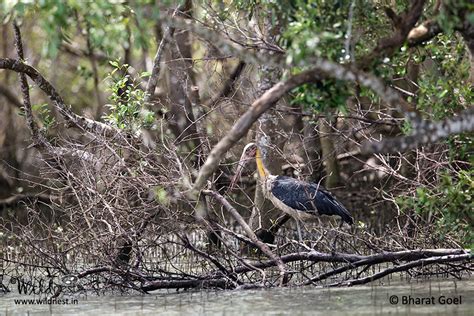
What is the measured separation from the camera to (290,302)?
32.3 ft

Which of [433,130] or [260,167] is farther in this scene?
[260,167]

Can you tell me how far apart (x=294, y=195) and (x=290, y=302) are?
10.3 ft

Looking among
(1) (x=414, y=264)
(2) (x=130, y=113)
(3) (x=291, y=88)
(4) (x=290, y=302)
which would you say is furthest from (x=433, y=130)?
(2) (x=130, y=113)

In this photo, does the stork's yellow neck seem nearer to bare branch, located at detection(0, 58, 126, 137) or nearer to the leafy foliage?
the leafy foliage

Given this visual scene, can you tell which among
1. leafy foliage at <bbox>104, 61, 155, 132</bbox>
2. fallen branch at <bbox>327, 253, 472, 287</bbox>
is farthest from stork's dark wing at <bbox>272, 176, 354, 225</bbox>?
leafy foliage at <bbox>104, 61, 155, 132</bbox>

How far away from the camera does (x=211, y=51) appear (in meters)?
13.7

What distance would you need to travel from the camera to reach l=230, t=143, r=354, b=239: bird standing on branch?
12242 mm

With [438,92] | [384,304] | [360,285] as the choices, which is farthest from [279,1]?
[360,285]

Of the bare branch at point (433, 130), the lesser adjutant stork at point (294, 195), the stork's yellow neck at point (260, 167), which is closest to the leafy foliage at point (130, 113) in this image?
the lesser adjutant stork at point (294, 195)

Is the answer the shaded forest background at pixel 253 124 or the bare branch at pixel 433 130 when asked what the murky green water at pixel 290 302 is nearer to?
the shaded forest background at pixel 253 124

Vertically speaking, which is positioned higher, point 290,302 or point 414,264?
point 414,264

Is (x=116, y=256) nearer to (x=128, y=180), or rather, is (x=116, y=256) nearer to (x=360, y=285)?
(x=128, y=180)

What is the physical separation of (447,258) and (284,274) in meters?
1.81

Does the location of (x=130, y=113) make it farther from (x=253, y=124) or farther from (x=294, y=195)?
(x=294, y=195)
